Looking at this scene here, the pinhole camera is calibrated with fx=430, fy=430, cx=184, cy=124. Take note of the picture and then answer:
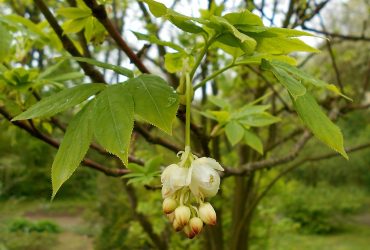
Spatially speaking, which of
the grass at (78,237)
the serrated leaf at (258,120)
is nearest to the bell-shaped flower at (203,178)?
the serrated leaf at (258,120)

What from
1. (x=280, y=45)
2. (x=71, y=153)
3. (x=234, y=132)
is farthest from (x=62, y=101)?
(x=234, y=132)

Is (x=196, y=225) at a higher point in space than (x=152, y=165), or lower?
lower

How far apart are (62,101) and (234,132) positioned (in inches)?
26.2

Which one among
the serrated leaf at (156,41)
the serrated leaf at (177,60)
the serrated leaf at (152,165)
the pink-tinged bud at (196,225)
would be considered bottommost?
the pink-tinged bud at (196,225)

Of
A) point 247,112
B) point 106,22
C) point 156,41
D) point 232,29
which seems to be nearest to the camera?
point 232,29

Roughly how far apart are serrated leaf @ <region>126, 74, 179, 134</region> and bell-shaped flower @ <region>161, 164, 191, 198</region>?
0.20ft

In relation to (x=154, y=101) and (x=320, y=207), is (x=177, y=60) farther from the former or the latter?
(x=320, y=207)

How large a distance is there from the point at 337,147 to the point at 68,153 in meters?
0.42

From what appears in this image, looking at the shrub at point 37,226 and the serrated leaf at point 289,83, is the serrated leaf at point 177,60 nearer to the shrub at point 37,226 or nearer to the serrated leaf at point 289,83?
the serrated leaf at point 289,83

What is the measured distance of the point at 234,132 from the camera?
4.24ft

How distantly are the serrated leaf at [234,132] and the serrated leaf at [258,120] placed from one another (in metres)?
0.03

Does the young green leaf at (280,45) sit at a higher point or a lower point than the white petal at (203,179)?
higher

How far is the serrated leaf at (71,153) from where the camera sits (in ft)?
2.00

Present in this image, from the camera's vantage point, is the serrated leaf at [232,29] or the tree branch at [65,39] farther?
the tree branch at [65,39]
